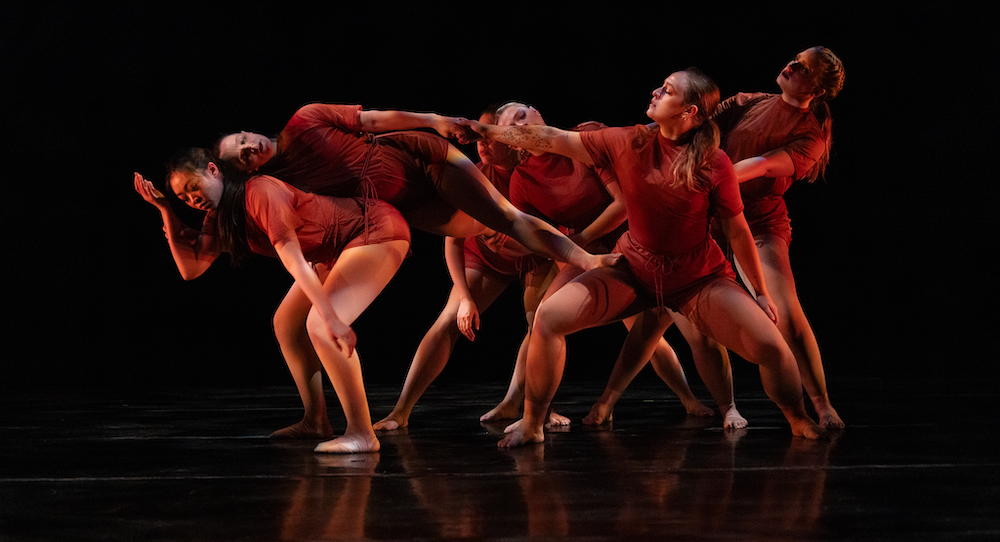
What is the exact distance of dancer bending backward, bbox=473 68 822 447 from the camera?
111 inches

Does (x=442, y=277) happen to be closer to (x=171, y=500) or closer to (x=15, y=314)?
(x=15, y=314)

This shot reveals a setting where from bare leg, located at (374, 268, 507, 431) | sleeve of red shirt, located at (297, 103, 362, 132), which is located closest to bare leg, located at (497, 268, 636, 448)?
bare leg, located at (374, 268, 507, 431)

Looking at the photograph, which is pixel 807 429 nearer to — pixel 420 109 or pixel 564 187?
pixel 564 187

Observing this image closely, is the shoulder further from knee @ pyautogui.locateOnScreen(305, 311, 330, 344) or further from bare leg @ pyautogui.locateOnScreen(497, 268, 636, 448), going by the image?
bare leg @ pyautogui.locateOnScreen(497, 268, 636, 448)

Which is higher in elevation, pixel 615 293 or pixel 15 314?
pixel 615 293

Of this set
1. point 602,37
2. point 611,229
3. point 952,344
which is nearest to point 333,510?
point 611,229

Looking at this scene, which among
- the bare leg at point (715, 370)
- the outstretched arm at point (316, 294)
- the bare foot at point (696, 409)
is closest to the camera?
the outstretched arm at point (316, 294)

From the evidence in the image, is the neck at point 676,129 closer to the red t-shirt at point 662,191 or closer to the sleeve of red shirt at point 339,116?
the red t-shirt at point 662,191

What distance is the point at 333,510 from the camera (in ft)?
6.55

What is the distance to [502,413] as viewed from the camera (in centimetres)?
376

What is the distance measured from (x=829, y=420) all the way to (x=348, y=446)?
1568mm

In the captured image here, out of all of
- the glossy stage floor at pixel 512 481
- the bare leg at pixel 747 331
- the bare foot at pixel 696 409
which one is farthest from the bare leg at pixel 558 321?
the bare foot at pixel 696 409

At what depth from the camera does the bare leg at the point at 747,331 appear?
9.32 ft

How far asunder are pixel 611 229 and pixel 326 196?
940mm
